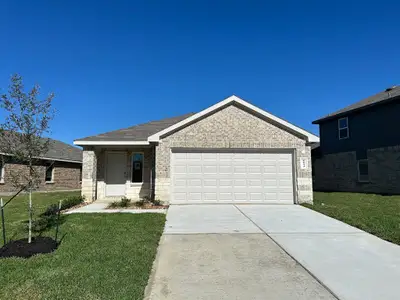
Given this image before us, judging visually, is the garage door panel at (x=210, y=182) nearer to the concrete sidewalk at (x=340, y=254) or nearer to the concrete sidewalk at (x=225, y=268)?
the concrete sidewalk at (x=340, y=254)

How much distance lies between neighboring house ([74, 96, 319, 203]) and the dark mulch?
6132 mm

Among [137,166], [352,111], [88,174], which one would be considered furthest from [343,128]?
[88,174]

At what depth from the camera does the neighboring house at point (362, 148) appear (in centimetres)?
1574

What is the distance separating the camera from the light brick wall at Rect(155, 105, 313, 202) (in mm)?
11531

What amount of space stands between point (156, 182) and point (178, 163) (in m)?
1.27

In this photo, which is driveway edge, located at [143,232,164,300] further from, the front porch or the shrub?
the front porch

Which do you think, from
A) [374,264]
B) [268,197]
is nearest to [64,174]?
[268,197]

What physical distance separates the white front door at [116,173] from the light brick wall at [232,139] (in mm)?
3227

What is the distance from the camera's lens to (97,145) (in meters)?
12.6


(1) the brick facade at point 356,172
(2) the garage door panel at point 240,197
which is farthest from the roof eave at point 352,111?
(2) the garage door panel at point 240,197

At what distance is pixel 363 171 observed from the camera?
17.7 m

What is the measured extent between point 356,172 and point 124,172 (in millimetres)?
15402

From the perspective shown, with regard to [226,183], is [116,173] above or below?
above

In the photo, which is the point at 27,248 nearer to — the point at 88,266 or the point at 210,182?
the point at 88,266
